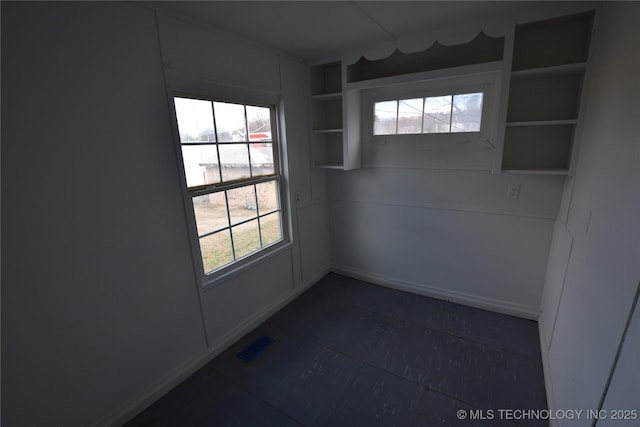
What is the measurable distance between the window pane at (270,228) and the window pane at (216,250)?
37cm

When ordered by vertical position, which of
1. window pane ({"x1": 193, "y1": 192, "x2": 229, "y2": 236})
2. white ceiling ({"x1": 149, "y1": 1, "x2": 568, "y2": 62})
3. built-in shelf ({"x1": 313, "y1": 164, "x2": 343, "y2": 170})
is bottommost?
window pane ({"x1": 193, "y1": 192, "x2": 229, "y2": 236})

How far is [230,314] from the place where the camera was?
7.38ft

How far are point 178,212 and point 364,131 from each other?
1.83m

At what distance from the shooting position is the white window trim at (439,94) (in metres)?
2.22

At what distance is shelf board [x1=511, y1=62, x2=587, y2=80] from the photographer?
1759 millimetres

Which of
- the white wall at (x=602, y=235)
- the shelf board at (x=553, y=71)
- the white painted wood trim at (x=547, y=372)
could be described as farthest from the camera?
the shelf board at (x=553, y=71)

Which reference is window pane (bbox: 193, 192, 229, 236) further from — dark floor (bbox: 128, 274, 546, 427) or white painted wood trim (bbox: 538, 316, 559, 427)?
white painted wood trim (bbox: 538, 316, 559, 427)

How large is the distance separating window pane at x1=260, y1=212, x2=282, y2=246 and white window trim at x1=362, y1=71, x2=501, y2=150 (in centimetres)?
116

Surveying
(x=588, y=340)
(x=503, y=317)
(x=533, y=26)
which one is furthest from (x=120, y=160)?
(x=503, y=317)

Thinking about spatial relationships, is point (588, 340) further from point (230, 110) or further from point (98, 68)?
point (98, 68)

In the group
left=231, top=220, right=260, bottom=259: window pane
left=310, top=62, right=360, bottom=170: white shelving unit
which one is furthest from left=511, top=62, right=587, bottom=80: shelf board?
left=231, top=220, right=260, bottom=259: window pane

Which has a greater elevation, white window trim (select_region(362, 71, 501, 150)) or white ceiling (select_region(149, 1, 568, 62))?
white ceiling (select_region(149, 1, 568, 62))

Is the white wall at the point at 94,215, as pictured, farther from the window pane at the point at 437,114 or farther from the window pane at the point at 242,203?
the window pane at the point at 437,114

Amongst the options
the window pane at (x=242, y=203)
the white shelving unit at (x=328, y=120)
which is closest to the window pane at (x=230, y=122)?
the window pane at (x=242, y=203)
